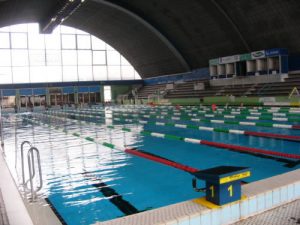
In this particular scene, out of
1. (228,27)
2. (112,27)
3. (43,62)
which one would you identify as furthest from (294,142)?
(43,62)

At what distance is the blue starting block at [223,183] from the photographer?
3207mm

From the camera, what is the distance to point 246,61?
992 inches

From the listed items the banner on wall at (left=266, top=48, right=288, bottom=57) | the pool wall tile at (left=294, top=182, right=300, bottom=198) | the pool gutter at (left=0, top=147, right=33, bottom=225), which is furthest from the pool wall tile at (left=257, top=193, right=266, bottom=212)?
the banner on wall at (left=266, top=48, right=288, bottom=57)

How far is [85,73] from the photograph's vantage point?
38.2m

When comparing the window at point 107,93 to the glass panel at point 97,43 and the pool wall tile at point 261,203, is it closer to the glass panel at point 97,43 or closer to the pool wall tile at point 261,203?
the glass panel at point 97,43

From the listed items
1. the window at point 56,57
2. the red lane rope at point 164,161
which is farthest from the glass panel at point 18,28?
the red lane rope at point 164,161

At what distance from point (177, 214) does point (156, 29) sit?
2837 centimetres

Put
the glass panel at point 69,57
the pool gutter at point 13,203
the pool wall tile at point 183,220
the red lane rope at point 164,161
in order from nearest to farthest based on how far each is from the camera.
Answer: the pool wall tile at point 183,220 < the pool gutter at point 13,203 < the red lane rope at point 164,161 < the glass panel at point 69,57

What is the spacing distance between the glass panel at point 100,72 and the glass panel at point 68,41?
3.72 m

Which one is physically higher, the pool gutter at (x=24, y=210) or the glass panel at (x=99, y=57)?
the glass panel at (x=99, y=57)

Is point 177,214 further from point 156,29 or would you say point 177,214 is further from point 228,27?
point 156,29

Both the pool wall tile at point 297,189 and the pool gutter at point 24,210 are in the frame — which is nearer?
the pool gutter at point 24,210

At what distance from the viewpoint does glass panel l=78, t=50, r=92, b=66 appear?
37594 mm

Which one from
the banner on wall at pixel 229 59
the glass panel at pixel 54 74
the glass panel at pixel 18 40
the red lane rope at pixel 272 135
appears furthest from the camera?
the glass panel at pixel 54 74
